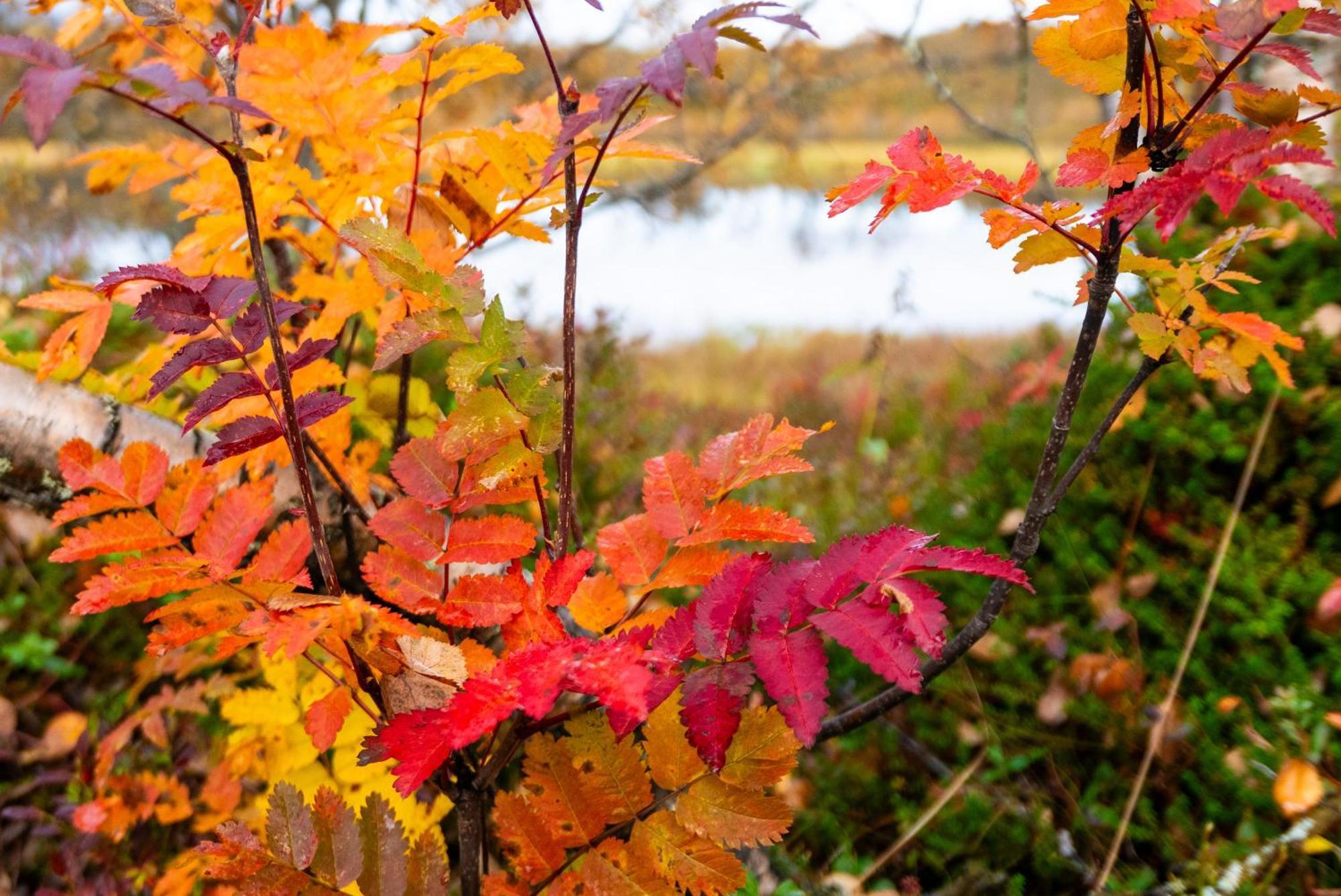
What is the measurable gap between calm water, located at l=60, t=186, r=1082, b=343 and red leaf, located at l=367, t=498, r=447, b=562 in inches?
230

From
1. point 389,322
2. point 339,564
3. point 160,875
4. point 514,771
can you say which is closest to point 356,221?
point 389,322

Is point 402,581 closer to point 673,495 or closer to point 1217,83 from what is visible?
point 673,495

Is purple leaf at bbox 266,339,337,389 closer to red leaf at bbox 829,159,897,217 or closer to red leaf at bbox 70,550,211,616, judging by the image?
red leaf at bbox 70,550,211,616

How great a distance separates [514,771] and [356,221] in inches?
48.9

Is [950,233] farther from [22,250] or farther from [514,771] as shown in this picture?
[514,771]

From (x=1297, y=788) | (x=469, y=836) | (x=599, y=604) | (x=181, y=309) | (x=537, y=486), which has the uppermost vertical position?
(x=181, y=309)

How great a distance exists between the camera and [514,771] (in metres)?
1.64

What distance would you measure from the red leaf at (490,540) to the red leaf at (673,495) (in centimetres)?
12

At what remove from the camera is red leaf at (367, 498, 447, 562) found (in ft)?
2.75

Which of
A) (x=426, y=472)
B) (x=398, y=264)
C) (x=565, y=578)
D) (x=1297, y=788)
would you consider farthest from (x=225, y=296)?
(x=1297, y=788)

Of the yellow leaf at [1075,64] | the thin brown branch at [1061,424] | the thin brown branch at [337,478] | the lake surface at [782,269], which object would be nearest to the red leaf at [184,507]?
the thin brown branch at [337,478]

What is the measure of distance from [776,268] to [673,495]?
11373 mm

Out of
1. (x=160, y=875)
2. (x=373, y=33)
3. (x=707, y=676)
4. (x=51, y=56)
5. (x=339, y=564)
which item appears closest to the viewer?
(x=51, y=56)

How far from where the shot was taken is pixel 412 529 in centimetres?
85
